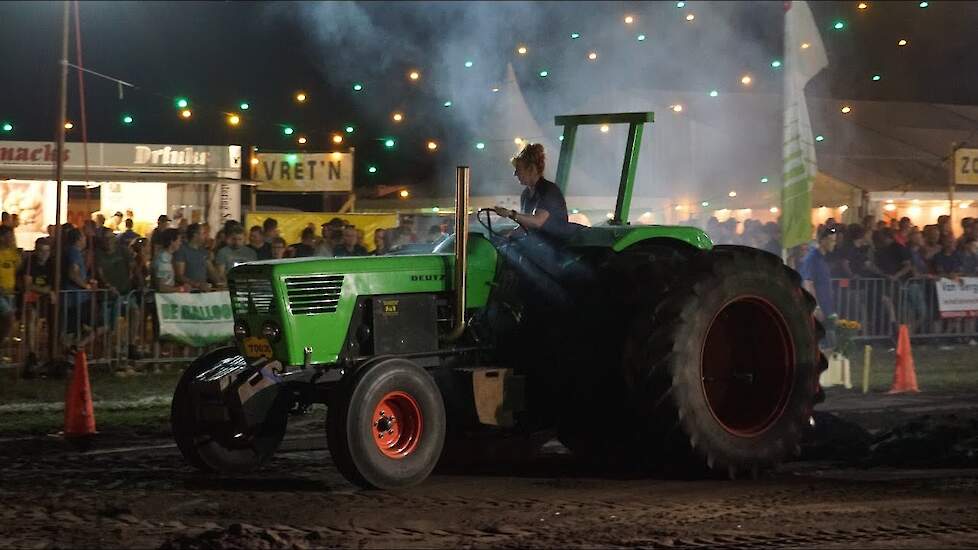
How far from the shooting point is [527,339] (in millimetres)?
7879

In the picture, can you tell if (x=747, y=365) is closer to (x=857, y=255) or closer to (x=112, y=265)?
(x=112, y=265)

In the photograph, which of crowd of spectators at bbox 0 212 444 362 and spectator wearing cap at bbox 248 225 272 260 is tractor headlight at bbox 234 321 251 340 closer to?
crowd of spectators at bbox 0 212 444 362

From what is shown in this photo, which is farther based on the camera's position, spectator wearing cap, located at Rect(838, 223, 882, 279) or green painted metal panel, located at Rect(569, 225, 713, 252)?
spectator wearing cap, located at Rect(838, 223, 882, 279)

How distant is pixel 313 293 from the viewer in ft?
24.1

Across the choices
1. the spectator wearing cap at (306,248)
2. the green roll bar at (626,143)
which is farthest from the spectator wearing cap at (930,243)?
the green roll bar at (626,143)

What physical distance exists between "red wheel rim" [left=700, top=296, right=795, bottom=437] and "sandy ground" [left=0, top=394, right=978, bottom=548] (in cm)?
45

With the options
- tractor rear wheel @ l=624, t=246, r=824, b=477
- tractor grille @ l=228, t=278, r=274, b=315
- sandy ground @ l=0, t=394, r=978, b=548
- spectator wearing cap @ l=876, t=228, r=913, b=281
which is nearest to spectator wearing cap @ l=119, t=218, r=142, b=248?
sandy ground @ l=0, t=394, r=978, b=548

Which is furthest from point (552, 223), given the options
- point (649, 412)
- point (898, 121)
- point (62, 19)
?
point (898, 121)

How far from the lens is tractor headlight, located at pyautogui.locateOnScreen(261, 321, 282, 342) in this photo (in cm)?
730

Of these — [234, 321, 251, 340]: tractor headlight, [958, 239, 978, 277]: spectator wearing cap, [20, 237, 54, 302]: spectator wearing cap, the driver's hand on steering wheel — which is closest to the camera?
the driver's hand on steering wheel

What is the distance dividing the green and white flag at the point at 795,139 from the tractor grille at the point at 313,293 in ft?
27.5

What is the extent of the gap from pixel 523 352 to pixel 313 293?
135 centimetres

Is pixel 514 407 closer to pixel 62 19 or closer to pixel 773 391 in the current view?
pixel 773 391

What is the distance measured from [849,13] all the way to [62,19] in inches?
677
